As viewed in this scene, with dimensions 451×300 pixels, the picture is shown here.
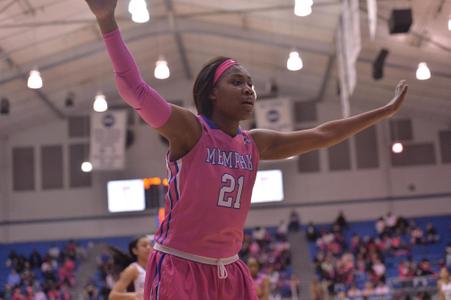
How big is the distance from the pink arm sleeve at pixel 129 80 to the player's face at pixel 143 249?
3.94 m

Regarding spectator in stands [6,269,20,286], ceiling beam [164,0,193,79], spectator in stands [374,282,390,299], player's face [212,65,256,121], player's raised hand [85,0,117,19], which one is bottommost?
spectator in stands [374,282,390,299]

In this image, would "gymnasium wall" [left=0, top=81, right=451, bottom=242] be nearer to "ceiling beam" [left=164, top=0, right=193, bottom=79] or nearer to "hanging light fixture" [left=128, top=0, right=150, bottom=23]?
"ceiling beam" [left=164, top=0, right=193, bottom=79]

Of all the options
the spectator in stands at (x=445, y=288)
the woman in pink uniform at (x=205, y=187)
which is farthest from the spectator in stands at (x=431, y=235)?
the woman in pink uniform at (x=205, y=187)

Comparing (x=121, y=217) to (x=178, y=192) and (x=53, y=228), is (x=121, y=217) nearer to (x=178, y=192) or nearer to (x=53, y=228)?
(x=53, y=228)

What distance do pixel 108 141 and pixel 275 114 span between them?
617 cm

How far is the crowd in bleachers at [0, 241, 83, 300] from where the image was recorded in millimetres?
24500

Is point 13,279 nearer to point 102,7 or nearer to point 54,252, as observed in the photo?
point 54,252

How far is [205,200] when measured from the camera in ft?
9.34

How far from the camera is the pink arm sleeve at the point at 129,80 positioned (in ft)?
8.55

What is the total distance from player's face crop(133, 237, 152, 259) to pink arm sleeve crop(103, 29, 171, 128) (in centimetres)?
394

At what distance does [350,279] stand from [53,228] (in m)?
13.1

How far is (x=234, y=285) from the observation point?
2922mm

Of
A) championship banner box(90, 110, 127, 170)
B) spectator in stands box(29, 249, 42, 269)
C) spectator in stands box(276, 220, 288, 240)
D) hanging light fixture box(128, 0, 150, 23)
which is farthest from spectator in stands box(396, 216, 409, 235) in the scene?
hanging light fixture box(128, 0, 150, 23)

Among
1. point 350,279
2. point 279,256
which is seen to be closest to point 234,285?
point 350,279
